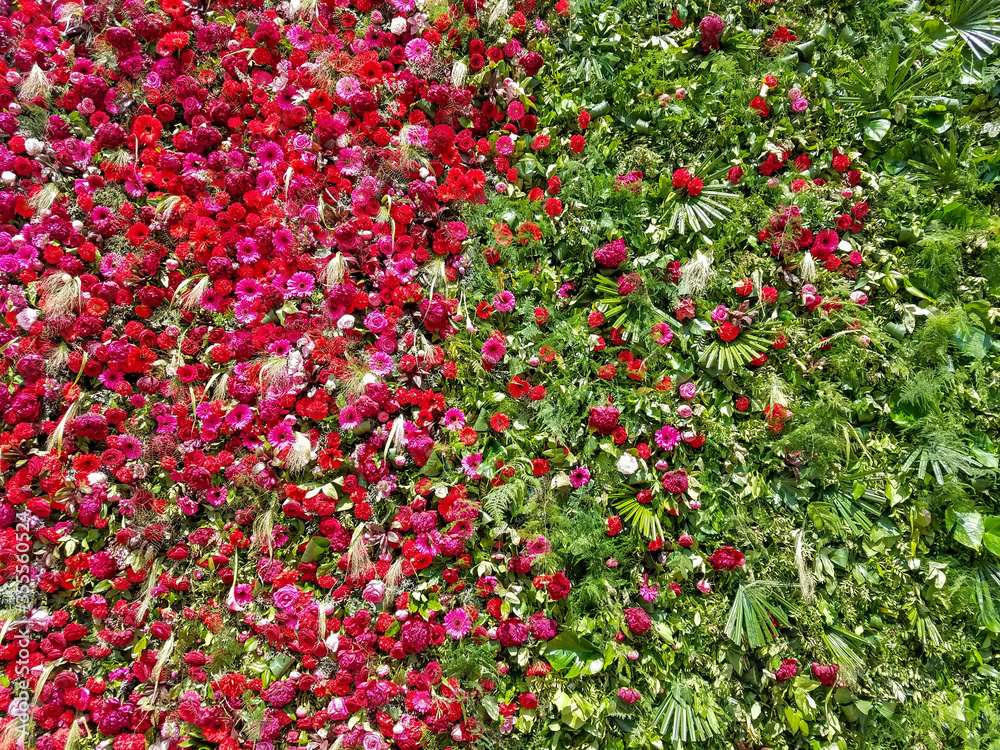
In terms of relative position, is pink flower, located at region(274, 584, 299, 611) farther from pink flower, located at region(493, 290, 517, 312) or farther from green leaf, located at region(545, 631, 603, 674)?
pink flower, located at region(493, 290, 517, 312)

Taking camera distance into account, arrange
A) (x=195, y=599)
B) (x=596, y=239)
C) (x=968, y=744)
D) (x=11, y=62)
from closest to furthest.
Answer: (x=968, y=744), (x=195, y=599), (x=596, y=239), (x=11, y=62)

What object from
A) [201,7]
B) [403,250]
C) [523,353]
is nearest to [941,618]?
[523,353]

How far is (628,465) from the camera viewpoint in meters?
2.51

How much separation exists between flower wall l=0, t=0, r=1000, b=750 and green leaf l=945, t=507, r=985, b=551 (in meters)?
0.03

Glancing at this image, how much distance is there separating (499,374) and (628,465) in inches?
28.0

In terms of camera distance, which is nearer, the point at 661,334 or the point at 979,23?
the point at 661,334

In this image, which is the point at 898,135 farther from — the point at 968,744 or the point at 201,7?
the point at 201,7

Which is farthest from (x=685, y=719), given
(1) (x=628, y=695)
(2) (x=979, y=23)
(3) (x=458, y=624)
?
(2) (x=979, y=23)

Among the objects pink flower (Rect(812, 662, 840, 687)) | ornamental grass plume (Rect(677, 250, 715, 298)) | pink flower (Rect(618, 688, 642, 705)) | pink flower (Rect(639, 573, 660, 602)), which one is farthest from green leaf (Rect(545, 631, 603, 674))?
ornamental grass plume (Rect(677, 250, 715, 298))

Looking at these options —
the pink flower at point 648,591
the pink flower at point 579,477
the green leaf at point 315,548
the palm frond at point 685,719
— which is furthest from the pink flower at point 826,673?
the green leaf at point 315,548

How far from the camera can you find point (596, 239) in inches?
109

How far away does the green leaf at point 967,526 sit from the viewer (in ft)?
7.91

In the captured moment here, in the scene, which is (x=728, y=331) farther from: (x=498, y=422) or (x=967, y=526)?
(x=967, y=526)

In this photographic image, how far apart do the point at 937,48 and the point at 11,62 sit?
15.7ft
